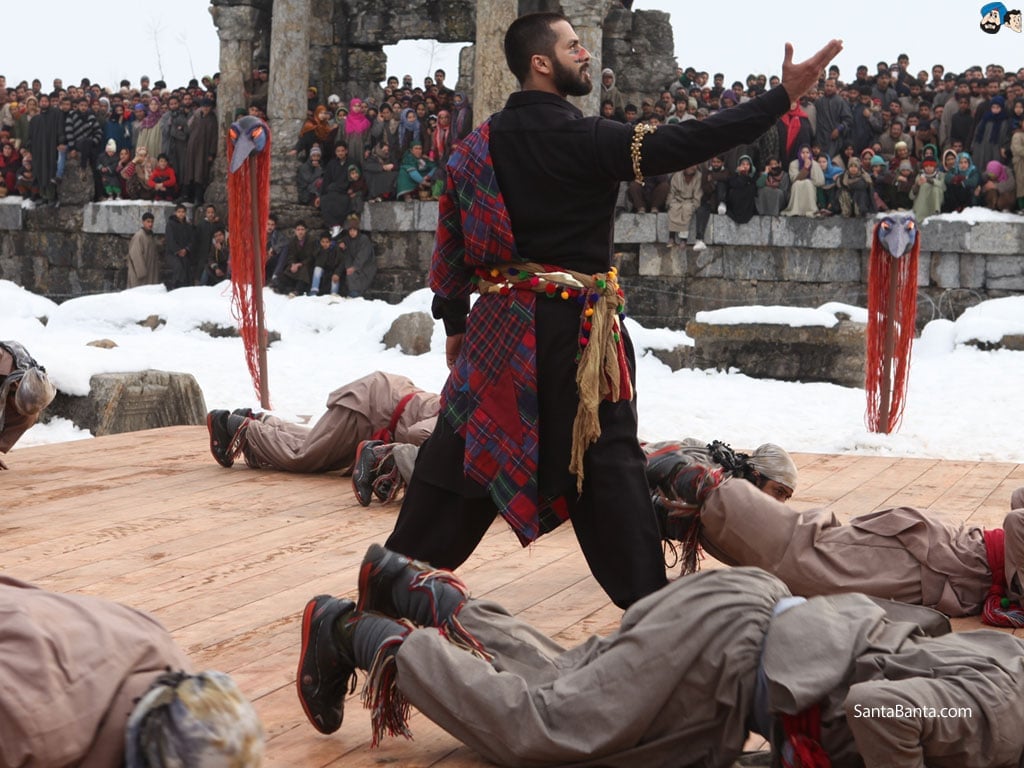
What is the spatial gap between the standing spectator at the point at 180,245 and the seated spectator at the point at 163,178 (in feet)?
2.68

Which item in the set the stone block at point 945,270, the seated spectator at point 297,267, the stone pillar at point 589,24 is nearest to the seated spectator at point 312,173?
the seated spectator at point 297,267

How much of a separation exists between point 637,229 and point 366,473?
36.2ft

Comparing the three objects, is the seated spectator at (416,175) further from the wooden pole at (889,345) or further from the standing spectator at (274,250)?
the wooden pole at (889,345)

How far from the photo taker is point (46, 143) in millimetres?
17797

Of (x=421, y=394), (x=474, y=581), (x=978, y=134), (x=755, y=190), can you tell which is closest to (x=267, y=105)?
(x=755, y=190)

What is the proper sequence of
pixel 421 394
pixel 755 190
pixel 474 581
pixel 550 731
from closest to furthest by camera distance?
pixel 550 731, pixel 474 581, pixel 421 394, pixel 755 190

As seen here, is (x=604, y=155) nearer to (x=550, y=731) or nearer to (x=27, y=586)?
(x=550, y=731)

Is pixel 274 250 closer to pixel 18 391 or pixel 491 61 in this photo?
pixel 491 61

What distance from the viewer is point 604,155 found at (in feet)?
10.0

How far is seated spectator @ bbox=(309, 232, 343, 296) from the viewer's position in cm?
1584

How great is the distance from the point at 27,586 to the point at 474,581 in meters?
2.00

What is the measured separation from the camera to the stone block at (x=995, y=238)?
1357cm

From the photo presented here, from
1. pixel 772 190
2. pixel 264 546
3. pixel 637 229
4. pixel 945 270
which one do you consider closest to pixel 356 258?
pixel 637 229

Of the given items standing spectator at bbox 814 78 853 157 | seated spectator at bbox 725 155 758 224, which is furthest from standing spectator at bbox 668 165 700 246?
standing spectator at bbox 814 78 853 157
